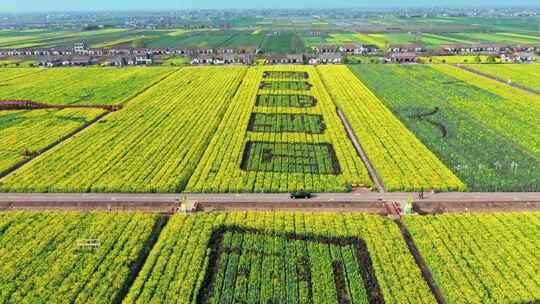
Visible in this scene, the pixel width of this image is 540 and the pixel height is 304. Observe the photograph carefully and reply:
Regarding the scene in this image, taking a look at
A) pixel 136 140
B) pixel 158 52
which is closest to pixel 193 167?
pixel 136 140

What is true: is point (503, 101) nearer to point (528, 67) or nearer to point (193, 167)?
point (528, 67)

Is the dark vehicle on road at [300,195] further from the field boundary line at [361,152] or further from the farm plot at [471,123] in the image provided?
the farm plot at [471,123]

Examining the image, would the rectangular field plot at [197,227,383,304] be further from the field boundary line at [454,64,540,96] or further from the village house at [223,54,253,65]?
the village house at [223,54,253,65]

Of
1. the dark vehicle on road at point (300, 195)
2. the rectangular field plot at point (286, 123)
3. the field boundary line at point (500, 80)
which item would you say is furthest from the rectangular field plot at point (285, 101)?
the field boundary line at point (500, 80)

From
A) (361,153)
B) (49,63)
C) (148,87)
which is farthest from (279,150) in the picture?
(49,63)

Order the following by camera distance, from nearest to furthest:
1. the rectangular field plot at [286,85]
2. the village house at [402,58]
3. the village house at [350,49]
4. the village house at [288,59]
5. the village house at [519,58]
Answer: the rectangular field plot at [286,85]
the village house at [519,58]
the village house at [402,58]
the village house at [288,59]
the village house at [350,49]

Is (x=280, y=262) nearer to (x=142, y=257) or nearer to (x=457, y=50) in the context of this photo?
(x=142, y=257)

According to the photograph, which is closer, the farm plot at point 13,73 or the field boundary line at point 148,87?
the field boundary line at point 148,87
